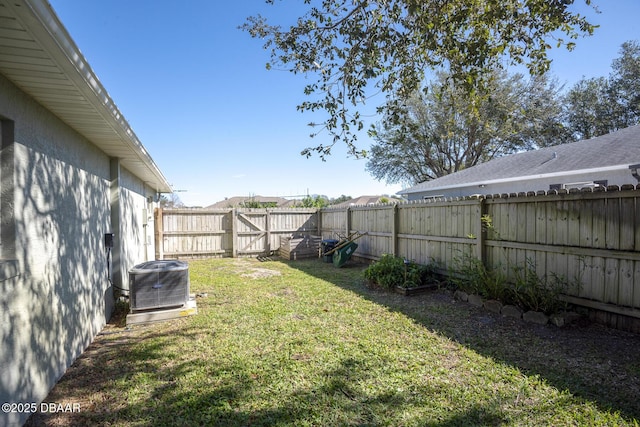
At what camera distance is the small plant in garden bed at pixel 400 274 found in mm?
6195

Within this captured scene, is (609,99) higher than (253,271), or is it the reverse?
(609,99)

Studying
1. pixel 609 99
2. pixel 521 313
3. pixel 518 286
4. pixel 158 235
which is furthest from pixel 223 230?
pixel 609 99

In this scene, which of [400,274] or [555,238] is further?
[400,274]

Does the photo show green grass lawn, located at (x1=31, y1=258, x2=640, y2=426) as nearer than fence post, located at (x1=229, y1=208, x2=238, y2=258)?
Yes

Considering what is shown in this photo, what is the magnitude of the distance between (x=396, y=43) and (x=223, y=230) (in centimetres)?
924

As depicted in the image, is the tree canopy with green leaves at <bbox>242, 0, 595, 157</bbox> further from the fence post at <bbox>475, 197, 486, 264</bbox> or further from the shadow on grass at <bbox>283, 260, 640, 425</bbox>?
the shadow on grass at <bbox>283, 260, 640, 425</bbox>

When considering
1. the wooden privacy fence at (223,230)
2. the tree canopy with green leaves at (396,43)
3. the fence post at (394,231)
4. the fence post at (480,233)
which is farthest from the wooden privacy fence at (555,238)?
the wooden privacy fence at (223,230)

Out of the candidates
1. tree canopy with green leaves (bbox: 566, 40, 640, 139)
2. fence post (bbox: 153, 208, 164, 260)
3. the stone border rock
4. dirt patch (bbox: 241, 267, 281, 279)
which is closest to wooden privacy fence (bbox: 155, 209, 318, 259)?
fence post (bbox: 153, 208, 164, 260)

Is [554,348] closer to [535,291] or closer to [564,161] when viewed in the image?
[535,291]

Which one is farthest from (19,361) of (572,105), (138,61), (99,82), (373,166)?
(572,105)

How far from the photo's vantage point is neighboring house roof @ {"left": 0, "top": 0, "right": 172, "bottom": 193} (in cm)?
157

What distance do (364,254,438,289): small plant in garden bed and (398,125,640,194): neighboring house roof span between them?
16.5 feet

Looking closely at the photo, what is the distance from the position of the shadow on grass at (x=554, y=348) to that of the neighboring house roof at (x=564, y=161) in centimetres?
529

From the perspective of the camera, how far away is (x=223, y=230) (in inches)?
452
